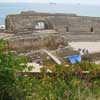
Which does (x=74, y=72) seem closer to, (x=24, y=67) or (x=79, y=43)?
(x=24, y=67)

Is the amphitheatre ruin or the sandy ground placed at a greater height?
the amphitheatre ruin

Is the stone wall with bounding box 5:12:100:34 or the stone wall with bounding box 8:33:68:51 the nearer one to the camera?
the stone wall with bounding box 8:33:68:51

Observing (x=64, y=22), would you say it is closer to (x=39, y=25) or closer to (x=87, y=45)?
(x=39, y=25)

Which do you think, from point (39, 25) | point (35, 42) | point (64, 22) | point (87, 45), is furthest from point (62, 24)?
point (35, 42)

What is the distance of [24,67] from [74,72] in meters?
1.46

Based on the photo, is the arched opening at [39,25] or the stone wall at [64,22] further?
the arched opening at [39,25]

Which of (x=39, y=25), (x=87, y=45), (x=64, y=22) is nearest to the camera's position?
(x=87, y=45)

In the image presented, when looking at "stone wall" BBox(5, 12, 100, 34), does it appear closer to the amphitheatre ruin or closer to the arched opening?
Result: the amphitheatre ruin

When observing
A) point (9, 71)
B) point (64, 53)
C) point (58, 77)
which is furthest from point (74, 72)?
point (64, 53)

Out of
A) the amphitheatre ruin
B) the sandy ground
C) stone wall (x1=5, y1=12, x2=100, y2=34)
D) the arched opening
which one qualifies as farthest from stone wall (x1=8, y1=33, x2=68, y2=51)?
stone wall (x1=5, y1=12, x2=100, y2=34)

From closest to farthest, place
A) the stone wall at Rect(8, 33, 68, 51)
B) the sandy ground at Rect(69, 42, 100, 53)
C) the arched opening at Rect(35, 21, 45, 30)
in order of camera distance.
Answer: the stone wall at Rect(8, 33, 68, 51) < the sandy ground at Rect(69, 42, 100, 53) < the arched opening at Rect(35, 21, 45, 30)

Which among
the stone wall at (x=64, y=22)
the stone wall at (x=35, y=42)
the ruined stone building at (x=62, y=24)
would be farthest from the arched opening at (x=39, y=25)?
the stone wall at (x=35, y=42)

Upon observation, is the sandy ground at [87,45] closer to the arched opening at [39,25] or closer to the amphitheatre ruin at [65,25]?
the amphitheatre ruin at [65,25]

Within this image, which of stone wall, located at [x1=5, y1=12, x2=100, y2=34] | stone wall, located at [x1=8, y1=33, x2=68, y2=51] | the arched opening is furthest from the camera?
the arched opening
